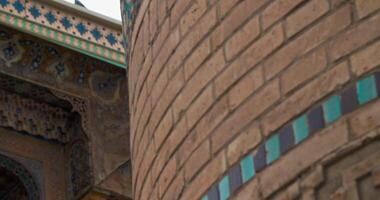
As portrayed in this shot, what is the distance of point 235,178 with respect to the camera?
9.31ft

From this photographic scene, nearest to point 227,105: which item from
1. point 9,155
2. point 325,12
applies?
point 325,12

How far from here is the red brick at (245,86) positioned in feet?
9.37

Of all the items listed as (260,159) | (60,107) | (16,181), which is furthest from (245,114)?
(60,107)

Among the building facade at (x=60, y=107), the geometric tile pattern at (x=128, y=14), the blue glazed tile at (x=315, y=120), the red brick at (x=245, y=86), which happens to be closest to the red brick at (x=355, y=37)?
the blue glazed tile at (x=315, y=120)

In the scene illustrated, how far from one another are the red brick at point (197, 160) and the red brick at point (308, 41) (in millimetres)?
262

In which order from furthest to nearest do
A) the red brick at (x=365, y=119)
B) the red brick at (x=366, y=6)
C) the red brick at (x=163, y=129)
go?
the red brick at (x=163, y=129), the red brick at (x=366, y=6), the red brick at (x=365, y=119)

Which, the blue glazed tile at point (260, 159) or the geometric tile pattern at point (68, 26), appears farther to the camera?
the geometric tile pattern at point (68, 26)

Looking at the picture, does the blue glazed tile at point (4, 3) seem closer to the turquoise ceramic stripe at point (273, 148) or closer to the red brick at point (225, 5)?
the red brick at point (225, 5)

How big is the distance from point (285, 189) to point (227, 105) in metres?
0.36

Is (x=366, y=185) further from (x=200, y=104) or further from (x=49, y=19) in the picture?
(x=49, y=19)

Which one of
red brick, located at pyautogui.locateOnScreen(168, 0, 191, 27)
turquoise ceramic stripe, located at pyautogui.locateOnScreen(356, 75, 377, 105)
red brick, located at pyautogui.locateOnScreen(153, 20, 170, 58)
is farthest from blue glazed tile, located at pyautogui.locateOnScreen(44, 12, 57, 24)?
turquoise ceramic stripe, located at pyautogui.locateOnScreen(356, 75, 377, 105)

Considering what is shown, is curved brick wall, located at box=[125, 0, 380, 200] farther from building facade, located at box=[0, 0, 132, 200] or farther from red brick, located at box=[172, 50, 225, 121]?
building facade, located at box=[0, 0, 132, 200]

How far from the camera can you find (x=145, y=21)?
3.68 metres

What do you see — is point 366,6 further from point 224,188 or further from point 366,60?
point 224,188
